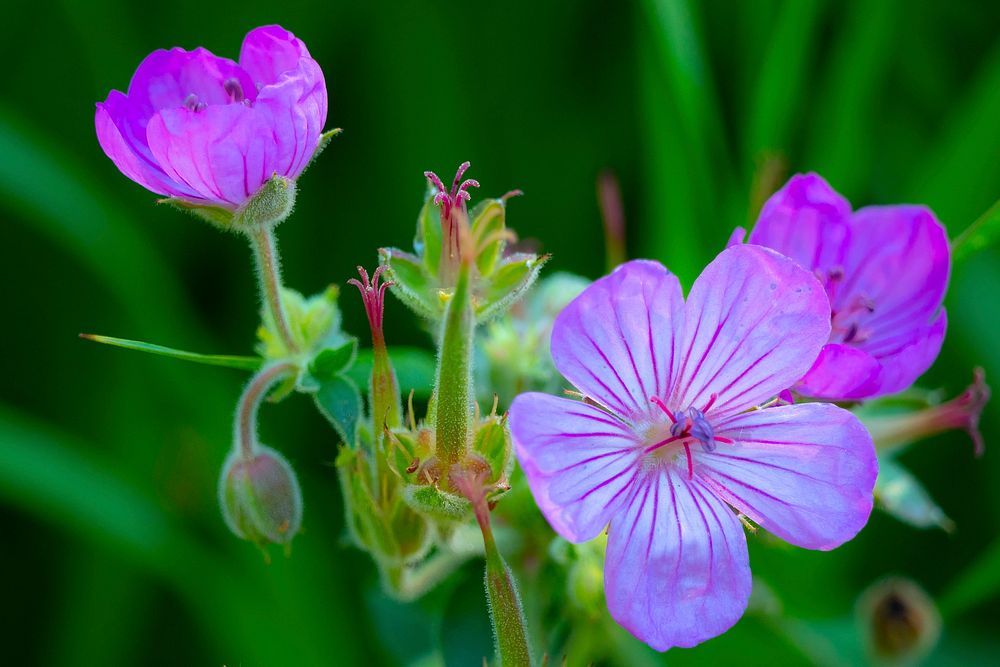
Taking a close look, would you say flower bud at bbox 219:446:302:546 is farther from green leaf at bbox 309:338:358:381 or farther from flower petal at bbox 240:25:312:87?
flower petal at bbox 240:25:312:87

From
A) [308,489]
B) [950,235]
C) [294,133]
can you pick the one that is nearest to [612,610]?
[294,133]

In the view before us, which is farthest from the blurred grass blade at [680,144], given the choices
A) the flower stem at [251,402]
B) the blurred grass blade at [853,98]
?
the flower stem at [251,402]

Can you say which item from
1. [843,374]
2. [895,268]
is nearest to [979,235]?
[895,268]

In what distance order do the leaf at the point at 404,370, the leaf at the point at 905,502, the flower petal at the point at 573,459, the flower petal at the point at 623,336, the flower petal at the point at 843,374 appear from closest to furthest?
1. the flower petal at the point at 573,459
2. the flower petal at the point at 623,336
3. the flower petal at the point at 843,374
4. the leaf at the point at 404,370
5. the leaf at the point at 905,502

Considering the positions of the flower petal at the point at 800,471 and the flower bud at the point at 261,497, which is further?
the flower bud at the point at 261,497

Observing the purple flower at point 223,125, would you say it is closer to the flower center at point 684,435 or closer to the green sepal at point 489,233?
the green sepal at point 489,233

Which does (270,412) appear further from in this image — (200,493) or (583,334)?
(583,334)
